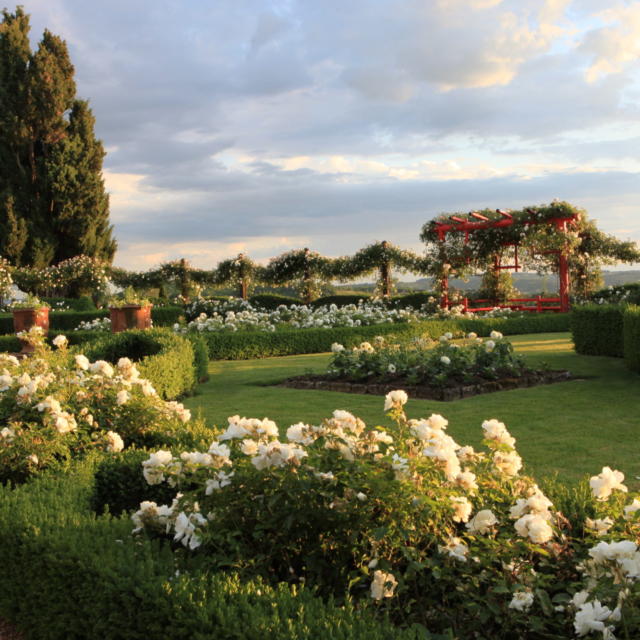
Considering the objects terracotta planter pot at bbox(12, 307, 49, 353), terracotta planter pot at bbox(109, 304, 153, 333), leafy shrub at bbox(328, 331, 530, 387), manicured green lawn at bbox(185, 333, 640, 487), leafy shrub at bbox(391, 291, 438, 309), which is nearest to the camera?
manicured green lawn at bbox(185, 333, 640, 487)

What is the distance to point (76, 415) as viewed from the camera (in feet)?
15.4

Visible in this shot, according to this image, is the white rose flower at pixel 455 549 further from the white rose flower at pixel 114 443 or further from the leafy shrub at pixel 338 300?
the leafy shrub at pixel 338 300

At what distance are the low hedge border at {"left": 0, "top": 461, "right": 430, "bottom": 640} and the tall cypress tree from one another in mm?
28009

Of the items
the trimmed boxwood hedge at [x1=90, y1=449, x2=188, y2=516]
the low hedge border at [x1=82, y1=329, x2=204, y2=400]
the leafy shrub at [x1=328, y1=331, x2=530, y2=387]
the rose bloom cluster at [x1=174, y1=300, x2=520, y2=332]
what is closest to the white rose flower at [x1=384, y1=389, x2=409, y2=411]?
the trimmed boxwood hedge at [x1=90, y1=449, x2=188, y2=516]

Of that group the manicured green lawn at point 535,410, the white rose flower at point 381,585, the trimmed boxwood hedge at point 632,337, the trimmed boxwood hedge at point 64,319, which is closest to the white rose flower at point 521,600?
the white rose flower at point 381,585

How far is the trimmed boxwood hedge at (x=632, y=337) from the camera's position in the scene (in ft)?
31.6

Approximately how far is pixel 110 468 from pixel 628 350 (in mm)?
8377

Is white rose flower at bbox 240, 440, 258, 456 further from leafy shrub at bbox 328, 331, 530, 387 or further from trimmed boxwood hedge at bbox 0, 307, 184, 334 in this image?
trimmed boxwood hedge at bbox 0, 307, 184, 334

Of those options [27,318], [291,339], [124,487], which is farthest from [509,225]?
[124,487]

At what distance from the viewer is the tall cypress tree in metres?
29.3

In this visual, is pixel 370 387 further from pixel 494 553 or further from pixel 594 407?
pixel 494 553

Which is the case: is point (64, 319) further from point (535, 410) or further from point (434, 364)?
point (535, 410)

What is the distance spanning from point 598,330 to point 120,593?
36.5 feet

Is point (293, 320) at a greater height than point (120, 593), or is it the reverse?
point (293, 320)
